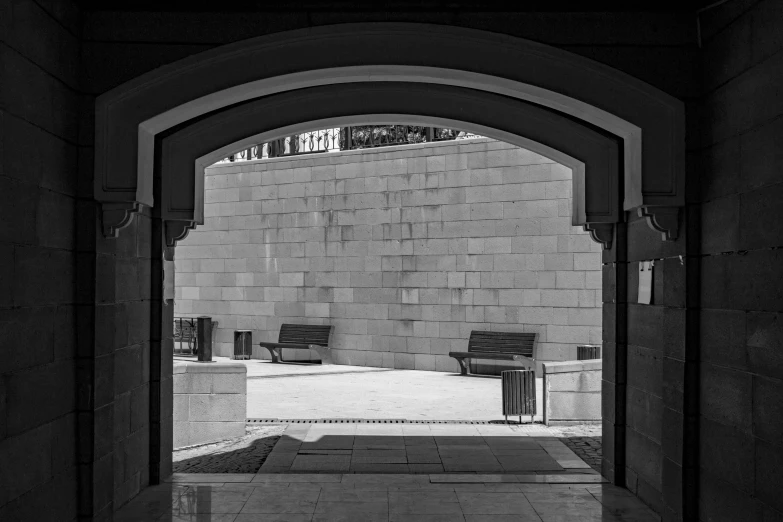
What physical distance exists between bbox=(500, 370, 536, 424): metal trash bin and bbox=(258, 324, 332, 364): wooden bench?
722cm

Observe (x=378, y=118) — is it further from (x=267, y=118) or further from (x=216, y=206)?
(x=216, y=206)

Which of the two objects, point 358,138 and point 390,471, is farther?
point 358,138

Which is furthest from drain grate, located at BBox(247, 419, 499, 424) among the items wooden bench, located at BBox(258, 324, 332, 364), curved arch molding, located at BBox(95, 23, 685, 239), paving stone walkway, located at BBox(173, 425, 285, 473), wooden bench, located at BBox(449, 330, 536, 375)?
wooden bench, located at BBox(258, 324, 332, 364)

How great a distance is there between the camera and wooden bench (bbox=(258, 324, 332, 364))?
1800cm

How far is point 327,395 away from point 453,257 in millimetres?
4298

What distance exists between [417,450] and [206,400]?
256 centimetres

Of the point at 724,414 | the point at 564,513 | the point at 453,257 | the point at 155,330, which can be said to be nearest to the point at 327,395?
the point at 453,257

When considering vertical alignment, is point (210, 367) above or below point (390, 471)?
above

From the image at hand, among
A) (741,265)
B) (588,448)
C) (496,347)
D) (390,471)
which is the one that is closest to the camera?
(741,265)

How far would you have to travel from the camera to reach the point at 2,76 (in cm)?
490

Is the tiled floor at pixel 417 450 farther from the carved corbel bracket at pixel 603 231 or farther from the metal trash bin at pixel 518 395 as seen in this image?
the carved corbel bracket at pixel 603 231

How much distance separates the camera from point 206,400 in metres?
10.1

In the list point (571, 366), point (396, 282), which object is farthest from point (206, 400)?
point (396, 282)

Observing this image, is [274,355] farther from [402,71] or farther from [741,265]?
Answer: [741,265]
